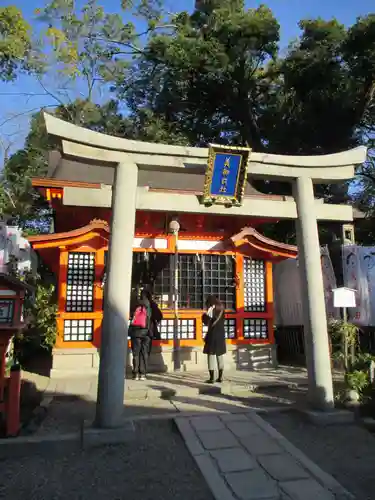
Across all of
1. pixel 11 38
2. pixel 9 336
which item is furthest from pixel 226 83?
pixel 9 336

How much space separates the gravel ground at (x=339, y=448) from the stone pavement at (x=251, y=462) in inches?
8.3

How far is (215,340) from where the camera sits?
7.62m

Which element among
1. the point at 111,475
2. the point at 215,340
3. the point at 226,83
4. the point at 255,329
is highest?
the point at 226,83

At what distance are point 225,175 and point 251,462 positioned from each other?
3.83 meters

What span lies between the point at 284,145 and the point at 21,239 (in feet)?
38.3

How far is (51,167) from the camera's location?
1216 centimetres

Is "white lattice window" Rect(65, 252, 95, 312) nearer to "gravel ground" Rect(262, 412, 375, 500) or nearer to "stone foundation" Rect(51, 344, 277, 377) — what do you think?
"stone foundation" Rect(51, 344, 277, 377)

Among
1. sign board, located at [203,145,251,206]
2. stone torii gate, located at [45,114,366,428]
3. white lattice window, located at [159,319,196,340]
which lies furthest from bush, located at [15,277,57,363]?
sign board, located at [203,145,251,206]

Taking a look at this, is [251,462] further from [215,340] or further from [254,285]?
[254,285]

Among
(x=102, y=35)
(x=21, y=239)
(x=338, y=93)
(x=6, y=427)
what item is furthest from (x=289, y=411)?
(x=102, y=35)

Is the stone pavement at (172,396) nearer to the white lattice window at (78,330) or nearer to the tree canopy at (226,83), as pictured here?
the white lattice window at (78,330)

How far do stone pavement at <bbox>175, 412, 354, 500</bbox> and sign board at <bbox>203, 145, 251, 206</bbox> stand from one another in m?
3.19

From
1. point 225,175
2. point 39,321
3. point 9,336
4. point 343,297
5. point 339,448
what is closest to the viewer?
point 339,448

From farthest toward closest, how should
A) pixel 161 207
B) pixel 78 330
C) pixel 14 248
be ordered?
pixel 14 248 < pixel 78 330 < pixel 161 207
